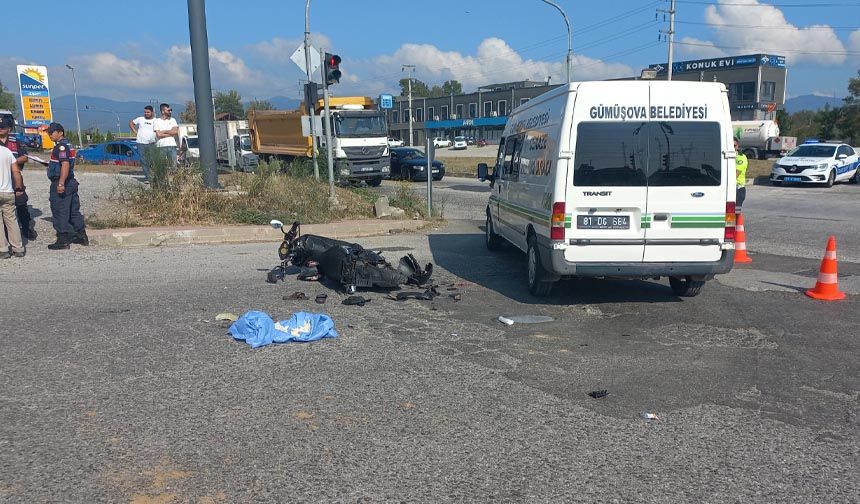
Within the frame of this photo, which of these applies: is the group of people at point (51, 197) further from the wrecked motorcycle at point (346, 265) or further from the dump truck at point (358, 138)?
the dump truck at point (358, 138)

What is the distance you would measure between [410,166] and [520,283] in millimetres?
20750

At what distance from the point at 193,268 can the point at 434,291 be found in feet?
12.2

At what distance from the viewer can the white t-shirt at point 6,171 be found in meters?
8.97

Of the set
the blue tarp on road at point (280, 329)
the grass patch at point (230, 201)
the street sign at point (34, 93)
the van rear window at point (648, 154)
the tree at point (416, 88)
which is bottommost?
the blue tarp on road at point (280, 329)

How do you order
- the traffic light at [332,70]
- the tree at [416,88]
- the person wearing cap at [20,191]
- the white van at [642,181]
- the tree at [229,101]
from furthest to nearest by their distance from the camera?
the tree at [416,88] → the tree at [229,101] → the traffic light at [332,70] → the person wearing cap at [20,191] → the white van at [642,181]

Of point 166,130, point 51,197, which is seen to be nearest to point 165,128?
point 166,130

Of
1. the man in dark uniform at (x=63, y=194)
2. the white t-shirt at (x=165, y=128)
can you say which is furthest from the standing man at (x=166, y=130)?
the man in dark uniform at (x=63, y=194)

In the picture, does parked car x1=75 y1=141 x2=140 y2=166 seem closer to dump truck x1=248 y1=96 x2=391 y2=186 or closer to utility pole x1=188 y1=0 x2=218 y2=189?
dump truck x1=248 y1=96 x2=391 y2=186

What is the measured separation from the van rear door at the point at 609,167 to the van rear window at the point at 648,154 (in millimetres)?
10

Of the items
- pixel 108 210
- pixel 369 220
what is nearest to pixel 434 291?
pixel 369 220

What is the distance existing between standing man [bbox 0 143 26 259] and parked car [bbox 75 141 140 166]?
21559 mm

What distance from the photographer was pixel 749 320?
6.70 metres

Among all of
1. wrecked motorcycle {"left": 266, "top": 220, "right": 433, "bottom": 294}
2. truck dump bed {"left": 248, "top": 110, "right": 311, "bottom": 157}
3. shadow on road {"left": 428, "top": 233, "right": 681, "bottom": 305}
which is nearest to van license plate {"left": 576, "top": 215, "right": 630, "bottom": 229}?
shadow on road {"left": 428, "top": 233, "right": 681, "bottom": 305}

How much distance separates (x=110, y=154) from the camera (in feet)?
101
